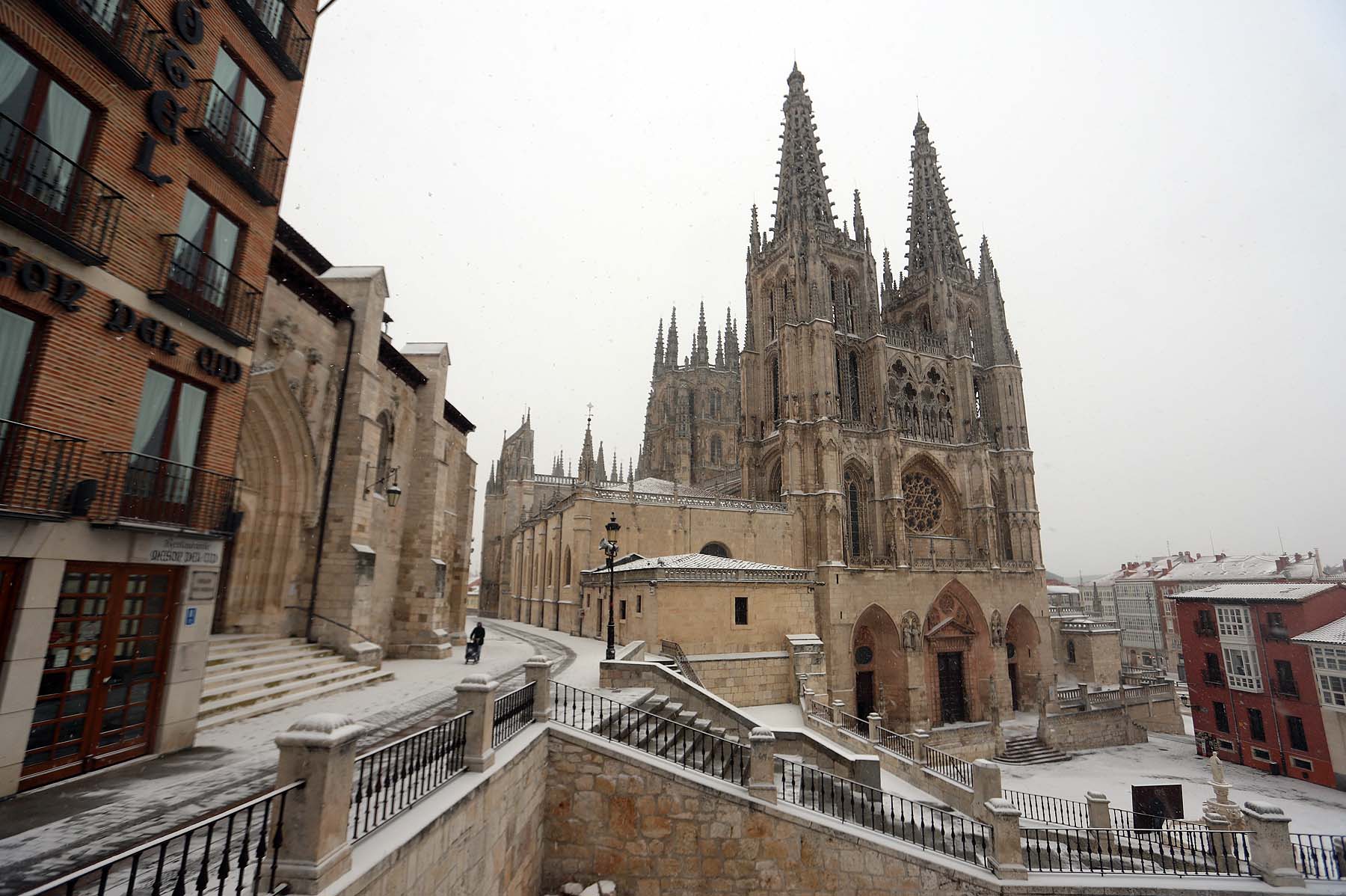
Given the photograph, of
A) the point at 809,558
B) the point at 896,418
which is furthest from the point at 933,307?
the point at 809,558

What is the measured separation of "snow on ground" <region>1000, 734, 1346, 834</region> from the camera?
2125 centimetres

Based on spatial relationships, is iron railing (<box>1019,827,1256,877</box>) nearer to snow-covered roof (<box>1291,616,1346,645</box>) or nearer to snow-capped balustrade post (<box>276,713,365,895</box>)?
snow-capped balustrade post (<box>276,713,365,895</box>)

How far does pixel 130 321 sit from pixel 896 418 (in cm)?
3555

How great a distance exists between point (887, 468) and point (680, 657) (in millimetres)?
20616

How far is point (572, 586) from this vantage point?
28.7 meters

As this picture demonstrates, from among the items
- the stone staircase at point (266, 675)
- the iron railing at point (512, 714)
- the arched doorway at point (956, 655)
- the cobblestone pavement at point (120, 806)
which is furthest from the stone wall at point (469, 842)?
the arched doorway at point (956, 655)

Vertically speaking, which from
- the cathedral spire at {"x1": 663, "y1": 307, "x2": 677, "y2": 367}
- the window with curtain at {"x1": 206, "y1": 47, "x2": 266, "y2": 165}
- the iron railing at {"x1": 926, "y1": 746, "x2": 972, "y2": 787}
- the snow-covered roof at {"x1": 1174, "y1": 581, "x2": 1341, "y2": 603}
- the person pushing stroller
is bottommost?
the iron railing at {"x1": 926, "y1": 746, "x2": 972, "y2": 787}

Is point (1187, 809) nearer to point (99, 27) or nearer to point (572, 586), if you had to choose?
point (572, 586)

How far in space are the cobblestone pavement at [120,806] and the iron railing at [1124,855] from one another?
1151 cm

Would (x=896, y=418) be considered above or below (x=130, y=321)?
above

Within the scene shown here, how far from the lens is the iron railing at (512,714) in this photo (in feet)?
26.6

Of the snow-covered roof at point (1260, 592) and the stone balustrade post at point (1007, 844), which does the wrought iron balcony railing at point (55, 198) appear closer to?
the stone balustrade post at point (1007, 844)

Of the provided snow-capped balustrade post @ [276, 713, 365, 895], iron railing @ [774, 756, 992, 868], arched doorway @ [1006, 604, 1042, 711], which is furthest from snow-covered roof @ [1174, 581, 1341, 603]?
snow-capped balustrade post @ [276, 713, 365, 895]

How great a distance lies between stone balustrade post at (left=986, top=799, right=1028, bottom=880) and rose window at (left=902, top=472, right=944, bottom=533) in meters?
27.0
